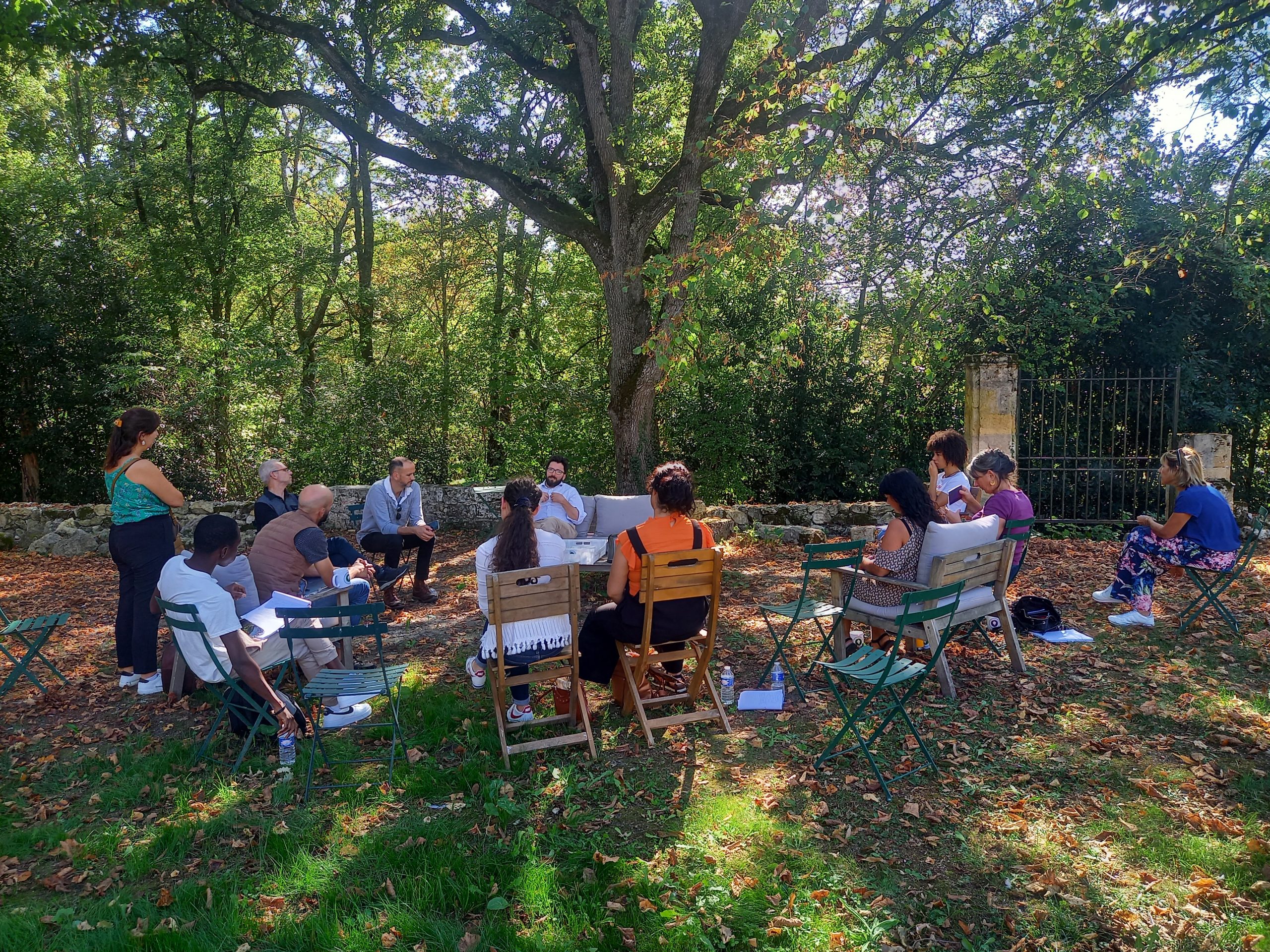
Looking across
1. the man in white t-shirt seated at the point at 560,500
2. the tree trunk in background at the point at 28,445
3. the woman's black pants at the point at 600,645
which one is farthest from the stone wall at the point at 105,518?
the woman's black pants at the point at 600,645

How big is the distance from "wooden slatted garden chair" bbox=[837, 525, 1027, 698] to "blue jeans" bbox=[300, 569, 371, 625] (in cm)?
332

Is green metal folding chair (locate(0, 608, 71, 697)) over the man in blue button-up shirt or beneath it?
beneath

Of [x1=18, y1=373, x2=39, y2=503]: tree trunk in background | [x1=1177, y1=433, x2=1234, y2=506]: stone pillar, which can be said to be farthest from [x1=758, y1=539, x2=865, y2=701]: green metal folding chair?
[x1=18, y1=373, x2=39, y2=503]: tree trunk in background

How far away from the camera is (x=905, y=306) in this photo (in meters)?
7.25

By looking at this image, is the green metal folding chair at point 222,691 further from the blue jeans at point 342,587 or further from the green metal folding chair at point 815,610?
the green metal folding chair at point 815,610

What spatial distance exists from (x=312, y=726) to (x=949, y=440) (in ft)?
15.9

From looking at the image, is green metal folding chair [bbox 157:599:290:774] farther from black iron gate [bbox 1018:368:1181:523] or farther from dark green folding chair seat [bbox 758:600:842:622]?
black iron gate [bbox 1018:368:1181:523]

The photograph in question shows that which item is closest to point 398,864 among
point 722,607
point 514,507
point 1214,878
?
point 514,507

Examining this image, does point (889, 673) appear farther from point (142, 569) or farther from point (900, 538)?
point (142, 569)

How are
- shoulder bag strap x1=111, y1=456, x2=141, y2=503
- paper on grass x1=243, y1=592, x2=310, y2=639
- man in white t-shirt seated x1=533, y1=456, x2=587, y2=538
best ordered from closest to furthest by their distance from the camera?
paper on grass x1=243, y1=592, x2=310, y2=639
shoulder bag strap x1=111, y1=456, x2=141, y2=503
man in white t-shirt seated x1=533, y1=456, x2=587, y2=538

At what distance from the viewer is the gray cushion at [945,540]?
4.86 meters

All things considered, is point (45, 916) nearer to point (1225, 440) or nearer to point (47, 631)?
point (47, 631)

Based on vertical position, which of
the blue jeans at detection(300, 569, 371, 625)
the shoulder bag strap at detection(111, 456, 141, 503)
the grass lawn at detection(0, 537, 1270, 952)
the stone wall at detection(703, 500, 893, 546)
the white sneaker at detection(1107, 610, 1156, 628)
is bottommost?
the grass lawn at detection(0, 537, 1270, 952)

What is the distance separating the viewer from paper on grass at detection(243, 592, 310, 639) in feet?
14.9
